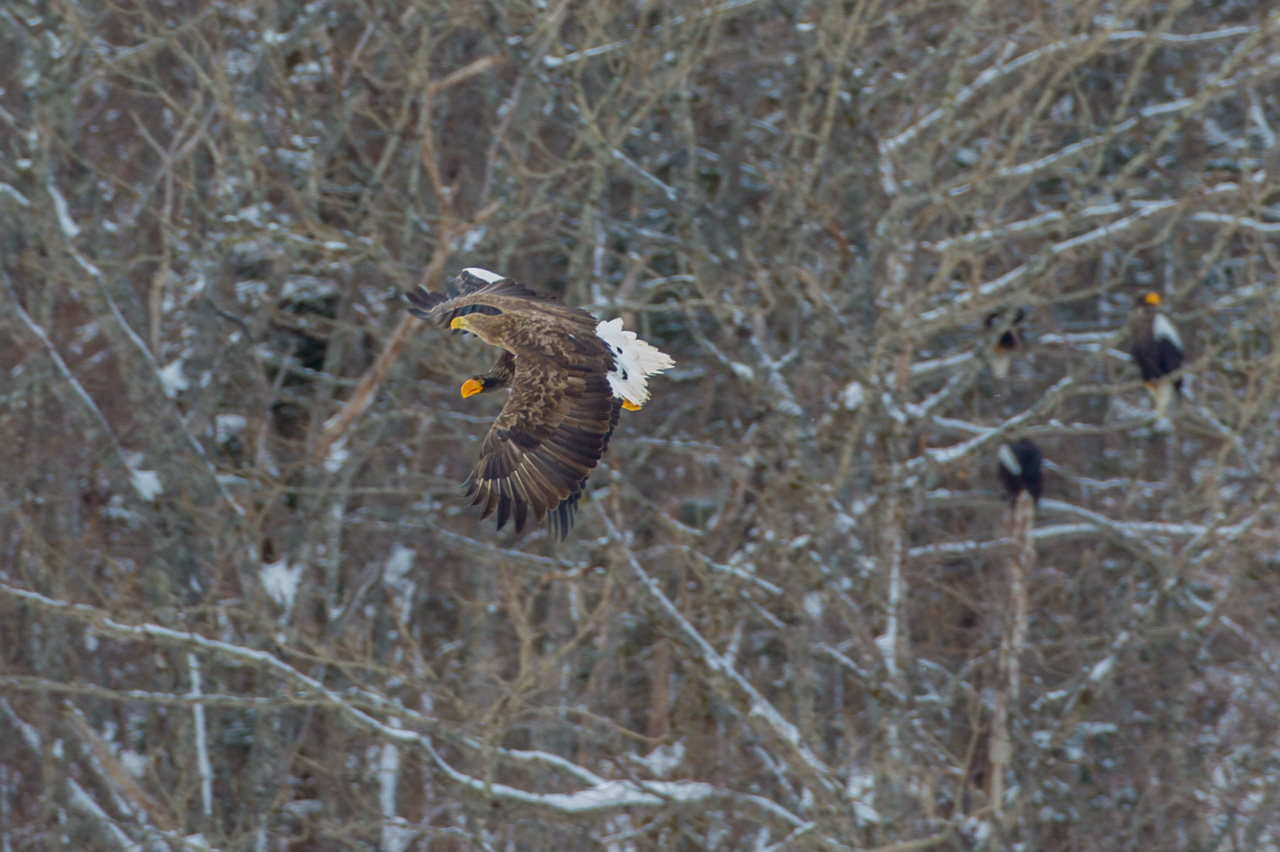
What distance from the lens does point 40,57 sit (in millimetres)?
8914

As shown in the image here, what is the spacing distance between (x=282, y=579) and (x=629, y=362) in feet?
13.8

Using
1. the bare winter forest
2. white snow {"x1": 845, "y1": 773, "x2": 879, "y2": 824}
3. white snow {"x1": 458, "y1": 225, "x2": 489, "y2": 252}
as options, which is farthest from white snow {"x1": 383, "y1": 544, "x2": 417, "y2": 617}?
white snow {"x1": 845, "y1": 773, "x2": 879, "y2": 824}

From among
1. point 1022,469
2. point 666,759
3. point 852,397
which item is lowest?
point 666,759

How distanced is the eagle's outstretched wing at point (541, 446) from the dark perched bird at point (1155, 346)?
204 inches

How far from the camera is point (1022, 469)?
8.95 metres

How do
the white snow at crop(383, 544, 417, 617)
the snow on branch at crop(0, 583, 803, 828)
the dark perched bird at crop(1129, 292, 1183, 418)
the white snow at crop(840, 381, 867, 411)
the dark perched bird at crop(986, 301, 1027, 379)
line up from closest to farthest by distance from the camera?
the snow on branch at crop(0, 583, 803, 828) → the white snow at crop(840, 381, 867, 411) → the dark perched bird at crop(1129, 292, 1183, 418) → the dark perched bird at crop(986, 301, 1027, 379) → the white snow at crop(383, 544, 417, 617)

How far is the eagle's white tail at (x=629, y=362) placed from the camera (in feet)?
16.5

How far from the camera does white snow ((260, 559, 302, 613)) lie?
8.49 m

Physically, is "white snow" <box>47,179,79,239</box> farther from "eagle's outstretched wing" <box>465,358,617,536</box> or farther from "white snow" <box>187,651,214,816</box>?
"eagle's outstretched wing" <box>465,358,617,536</box>

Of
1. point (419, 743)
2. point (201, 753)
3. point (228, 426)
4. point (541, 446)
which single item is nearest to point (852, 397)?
point (419, 743)

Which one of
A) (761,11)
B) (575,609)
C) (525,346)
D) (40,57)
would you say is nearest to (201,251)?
(40,57)

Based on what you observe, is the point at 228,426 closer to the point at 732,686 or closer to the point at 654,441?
the point at 654,441

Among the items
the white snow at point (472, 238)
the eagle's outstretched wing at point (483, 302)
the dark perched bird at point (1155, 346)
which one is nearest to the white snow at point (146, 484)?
the white snow at point (472, 238)

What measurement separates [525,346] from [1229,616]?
19.1ft
